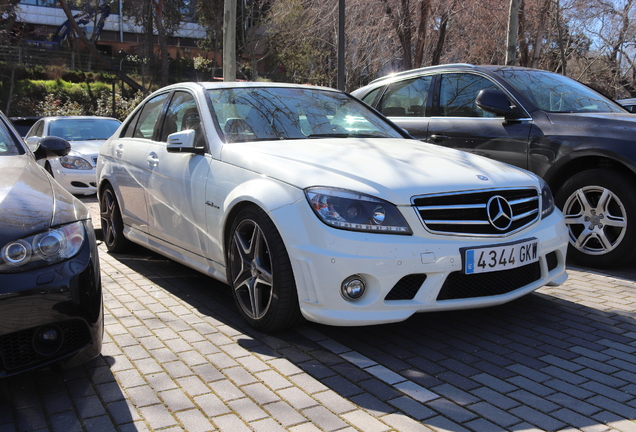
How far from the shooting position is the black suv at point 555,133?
17.6 feet

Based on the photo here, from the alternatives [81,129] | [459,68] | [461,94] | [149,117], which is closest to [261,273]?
[149,117]

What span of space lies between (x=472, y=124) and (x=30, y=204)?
14.8ft

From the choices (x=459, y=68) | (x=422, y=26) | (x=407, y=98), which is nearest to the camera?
(x=459, y=68)

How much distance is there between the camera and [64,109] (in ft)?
95.2

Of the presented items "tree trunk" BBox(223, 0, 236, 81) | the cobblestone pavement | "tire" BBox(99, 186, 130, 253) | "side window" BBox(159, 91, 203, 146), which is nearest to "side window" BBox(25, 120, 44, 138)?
"tree trunk" BBox(223, 0, 236, 81)

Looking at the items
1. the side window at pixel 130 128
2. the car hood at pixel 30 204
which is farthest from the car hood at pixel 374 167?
the side window at pixel 130 128

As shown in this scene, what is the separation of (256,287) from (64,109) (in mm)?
28118

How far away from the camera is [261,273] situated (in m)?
3.78

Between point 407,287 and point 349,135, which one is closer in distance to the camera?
point 407,287

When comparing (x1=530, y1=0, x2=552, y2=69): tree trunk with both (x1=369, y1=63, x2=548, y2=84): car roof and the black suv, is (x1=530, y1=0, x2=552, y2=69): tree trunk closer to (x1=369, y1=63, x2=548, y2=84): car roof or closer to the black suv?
(x1=369, y1=63, x2=548, y2=84): car roof

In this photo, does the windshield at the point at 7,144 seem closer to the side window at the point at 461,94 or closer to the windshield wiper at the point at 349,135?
the windshield wiper at the point at 349,135

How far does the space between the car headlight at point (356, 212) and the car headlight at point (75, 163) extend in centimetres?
800

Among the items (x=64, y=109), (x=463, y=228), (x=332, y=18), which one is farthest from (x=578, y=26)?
(x=64, y=109)

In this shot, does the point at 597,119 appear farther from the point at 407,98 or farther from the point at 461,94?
the point at 407,98
